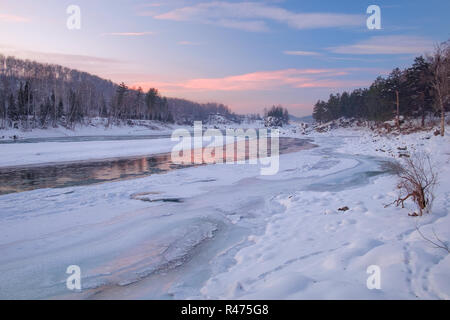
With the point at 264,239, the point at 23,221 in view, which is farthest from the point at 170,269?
the point at 23,221


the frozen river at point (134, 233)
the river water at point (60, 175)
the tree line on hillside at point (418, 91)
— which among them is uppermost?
the tree line on hillside at point (418, 91)

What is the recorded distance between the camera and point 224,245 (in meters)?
6.36

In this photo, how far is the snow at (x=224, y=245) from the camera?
4.13 m

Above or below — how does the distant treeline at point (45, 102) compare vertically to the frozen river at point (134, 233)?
above

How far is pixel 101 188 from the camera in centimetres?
1238

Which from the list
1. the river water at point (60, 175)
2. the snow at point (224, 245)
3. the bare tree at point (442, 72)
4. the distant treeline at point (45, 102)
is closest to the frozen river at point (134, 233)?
the snow at point (224, 245)

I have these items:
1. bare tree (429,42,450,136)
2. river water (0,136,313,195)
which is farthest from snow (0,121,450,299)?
bare tree (429,42,450,136)

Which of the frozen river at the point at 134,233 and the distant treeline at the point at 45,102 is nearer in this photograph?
the frozen river at the point at 134,233

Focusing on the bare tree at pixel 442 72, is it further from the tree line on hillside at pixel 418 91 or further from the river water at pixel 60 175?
the river water at pixel 60 175

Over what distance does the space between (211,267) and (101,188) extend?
8912 mm

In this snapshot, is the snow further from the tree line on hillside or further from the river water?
the tree line on hillside

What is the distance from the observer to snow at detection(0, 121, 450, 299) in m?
4.13

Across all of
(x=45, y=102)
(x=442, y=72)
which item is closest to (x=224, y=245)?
(x=442, y=72)
